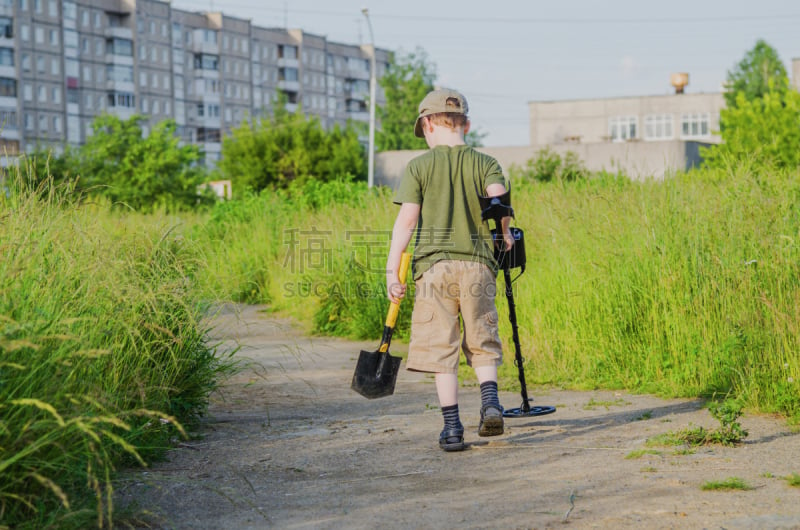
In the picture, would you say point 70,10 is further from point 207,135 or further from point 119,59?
point 207,135

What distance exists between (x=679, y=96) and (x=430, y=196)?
87178 millimetres

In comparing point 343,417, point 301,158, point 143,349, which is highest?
point 301,158

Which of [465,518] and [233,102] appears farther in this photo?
[233,102]

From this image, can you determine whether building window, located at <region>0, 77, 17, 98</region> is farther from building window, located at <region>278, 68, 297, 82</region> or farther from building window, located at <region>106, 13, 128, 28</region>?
building window, located at <region>278, 68, 297, 82</region>

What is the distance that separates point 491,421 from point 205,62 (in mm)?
109184

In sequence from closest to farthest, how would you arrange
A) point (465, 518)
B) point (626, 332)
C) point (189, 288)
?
point (465, 518), point (189, 288), point (626, 332)

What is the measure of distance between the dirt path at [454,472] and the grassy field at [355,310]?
313 millimetres

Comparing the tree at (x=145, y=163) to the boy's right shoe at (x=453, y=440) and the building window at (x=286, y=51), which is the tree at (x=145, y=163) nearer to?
the boy's right shoe at (x=453, y=440)

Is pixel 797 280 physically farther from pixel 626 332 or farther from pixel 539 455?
pixel 539 455

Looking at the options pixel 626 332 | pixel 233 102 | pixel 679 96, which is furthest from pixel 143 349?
pixel 233 102

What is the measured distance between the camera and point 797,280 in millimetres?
6902

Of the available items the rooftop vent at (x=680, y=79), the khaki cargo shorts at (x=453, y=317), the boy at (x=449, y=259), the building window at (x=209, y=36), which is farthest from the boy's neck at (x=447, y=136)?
the building window at (x=209, y=36)

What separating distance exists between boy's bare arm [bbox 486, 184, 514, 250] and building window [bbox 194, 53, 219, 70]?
355ft

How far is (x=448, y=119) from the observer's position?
5.73 metres
